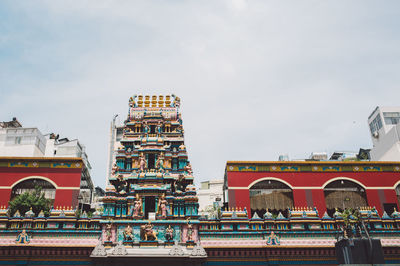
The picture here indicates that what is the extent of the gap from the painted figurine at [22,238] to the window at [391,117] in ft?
172

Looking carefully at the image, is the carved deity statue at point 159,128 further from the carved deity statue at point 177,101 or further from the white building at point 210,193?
the white building at point 210,193

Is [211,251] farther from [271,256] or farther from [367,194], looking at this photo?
[367,194]

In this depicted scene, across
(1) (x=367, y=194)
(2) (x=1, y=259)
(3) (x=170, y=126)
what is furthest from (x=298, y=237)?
(2) (x=1, y=259)

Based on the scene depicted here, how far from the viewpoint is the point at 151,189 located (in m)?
28.0

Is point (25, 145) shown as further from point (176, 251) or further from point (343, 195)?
point (343, 195)

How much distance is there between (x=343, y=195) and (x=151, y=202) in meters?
19.3

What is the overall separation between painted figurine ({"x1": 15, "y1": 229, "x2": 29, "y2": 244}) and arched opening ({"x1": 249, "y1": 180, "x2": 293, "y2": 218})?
64.8ft

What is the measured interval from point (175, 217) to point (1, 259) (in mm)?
13427

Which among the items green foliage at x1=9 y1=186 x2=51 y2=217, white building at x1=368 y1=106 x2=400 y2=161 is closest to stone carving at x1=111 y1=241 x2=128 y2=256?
green foliage at x1=9 y1=186 x2=51 y2=217

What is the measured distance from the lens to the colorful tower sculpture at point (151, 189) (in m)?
26.3

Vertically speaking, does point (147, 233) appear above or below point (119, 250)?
above

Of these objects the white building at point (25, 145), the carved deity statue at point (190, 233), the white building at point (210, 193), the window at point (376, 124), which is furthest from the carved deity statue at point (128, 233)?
the window at point (376, 124)

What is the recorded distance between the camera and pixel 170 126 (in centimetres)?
3478


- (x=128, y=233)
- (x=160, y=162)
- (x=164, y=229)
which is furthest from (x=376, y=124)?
(x=128, y=233)
